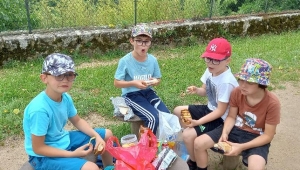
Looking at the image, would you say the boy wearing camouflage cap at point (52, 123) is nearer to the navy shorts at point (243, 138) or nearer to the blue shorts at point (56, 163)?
the blue shorts at point (56, 163)

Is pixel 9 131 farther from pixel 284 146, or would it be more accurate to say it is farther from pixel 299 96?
pixel 299 96

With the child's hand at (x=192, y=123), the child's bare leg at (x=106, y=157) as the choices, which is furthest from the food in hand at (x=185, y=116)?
the child's bare leg at (x=106, y=157)

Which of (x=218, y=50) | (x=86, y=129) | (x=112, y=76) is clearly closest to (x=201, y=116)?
(x=218, y=50)

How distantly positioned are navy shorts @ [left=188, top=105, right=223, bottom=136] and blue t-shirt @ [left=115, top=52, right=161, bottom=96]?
1.94ft

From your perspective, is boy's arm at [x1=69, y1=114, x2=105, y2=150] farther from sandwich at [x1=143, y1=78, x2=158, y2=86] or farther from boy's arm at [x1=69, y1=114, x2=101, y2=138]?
sandwich at [x1=143, y1=78, x2=158, y2=86]

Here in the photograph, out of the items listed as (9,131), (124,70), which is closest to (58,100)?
(124,70)

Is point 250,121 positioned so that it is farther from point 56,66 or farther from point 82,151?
point 56,66

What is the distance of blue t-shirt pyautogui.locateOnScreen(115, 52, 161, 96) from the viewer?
3.42 m

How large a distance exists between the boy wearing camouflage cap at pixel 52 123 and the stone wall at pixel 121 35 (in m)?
3.64

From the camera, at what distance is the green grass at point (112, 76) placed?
4266 mm

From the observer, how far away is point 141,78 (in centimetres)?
347

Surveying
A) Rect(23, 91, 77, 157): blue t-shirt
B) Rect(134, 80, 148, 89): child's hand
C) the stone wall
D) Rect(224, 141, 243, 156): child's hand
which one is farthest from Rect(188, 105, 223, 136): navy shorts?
the stone wall

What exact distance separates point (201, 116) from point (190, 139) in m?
0.35

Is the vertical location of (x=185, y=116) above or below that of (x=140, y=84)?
below
